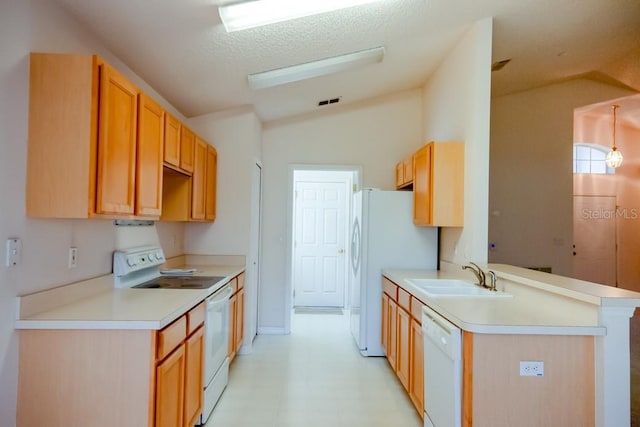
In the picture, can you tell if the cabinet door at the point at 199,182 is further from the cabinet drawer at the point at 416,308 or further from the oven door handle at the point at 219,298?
the cabinet drawer at the point at 416,308

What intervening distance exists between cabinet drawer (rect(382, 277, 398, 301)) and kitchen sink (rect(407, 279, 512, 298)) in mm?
271

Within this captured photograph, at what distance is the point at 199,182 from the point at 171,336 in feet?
5.64

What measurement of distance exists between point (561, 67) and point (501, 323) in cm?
393

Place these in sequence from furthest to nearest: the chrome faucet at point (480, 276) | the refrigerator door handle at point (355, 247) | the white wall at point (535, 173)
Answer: the white wall at point (535, 173), the refrigerator door handle at point (355, 247), the chrome faucet at point (480, 276)

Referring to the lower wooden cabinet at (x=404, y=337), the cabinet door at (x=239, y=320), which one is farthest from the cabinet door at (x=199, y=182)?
the lower wooden cabinet at (x=404, y=337)

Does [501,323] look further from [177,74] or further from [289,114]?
[289,114]

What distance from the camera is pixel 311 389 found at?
2906 mm

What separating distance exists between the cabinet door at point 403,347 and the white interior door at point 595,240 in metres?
5.13

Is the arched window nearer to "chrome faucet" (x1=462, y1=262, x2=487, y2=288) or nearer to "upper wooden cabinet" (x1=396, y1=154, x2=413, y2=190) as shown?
"upper wooden cabinet" (x1=396, y1=154, x2=413, y2=190)

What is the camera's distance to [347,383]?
9.96ft

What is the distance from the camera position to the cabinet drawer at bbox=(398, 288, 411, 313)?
2.72 metres

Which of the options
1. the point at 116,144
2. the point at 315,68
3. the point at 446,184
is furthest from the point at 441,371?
the point at 315,68

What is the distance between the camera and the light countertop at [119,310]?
1.59 m

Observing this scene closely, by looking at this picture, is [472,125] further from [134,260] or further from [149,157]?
[134,260]
